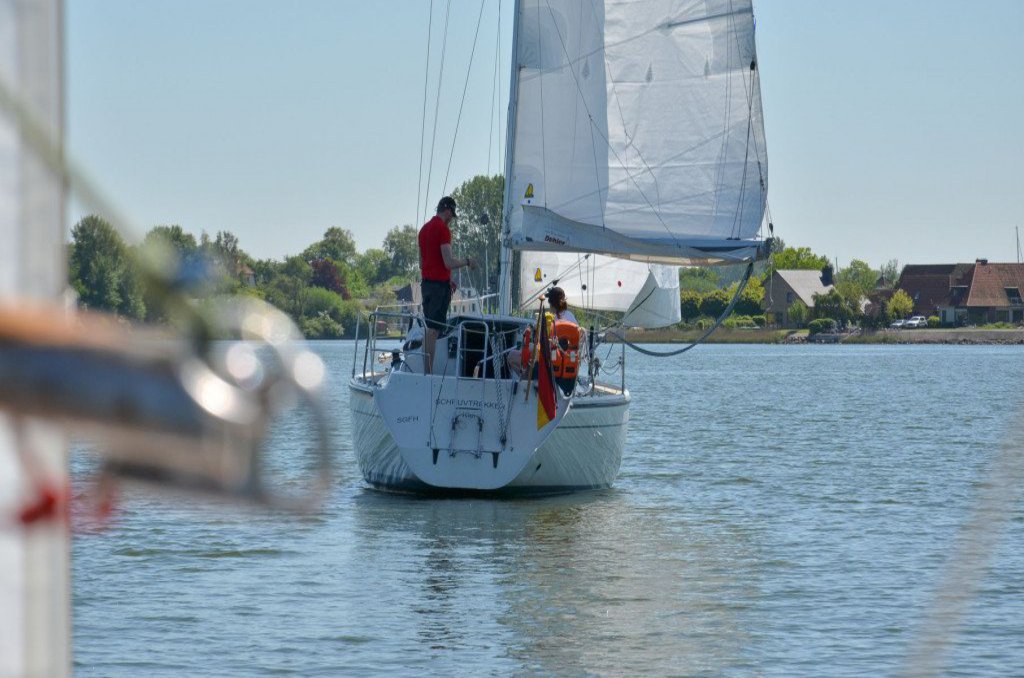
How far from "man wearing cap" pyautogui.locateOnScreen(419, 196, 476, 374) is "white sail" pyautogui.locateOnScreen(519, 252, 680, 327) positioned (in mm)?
5347

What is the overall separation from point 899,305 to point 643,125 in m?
131

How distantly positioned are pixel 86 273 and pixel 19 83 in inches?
11.3

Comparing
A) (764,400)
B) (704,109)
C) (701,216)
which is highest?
(704,109)

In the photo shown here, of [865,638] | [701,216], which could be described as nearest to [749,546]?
[865,638]

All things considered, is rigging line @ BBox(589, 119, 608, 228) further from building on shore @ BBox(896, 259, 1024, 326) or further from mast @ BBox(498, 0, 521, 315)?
building on shore @ BBox(896, 259, 1024, 326)

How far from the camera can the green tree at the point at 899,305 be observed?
482 feet

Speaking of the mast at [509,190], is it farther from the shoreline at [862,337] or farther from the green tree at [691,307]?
the green tree at [691,307]

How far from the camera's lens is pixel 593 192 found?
20.2 m

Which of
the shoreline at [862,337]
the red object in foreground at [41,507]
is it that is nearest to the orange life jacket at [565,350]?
the red object in foreground at [41,507]

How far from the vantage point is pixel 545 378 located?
1520 cm

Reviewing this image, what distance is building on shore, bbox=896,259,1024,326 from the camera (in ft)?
467

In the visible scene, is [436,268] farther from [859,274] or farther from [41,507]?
[859,274]

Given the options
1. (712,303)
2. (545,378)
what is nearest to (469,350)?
(545,378)

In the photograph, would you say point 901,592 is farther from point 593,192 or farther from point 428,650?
point 593,192
